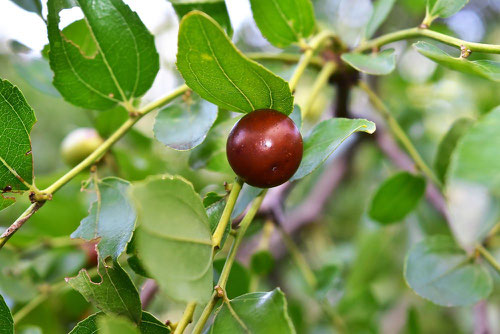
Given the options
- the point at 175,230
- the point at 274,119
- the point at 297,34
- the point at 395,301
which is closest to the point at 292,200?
the point at 395,301

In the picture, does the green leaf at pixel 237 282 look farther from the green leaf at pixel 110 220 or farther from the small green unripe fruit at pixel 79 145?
the small green unripe fruit at pixel 79 145

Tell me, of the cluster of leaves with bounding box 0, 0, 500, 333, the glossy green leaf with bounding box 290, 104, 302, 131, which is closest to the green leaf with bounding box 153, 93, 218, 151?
the cluster of leaves with bounding box 0, 0, 500, 333

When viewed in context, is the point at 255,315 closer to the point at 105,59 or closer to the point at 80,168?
the point at 80,168

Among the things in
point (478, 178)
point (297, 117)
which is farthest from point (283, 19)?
point (478, 178)

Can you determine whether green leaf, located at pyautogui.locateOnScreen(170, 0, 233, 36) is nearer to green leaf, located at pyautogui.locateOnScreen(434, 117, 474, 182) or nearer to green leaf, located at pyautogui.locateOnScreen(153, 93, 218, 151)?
green leaf, located at pyautogui.locateOnScreen(153, 93, 218, 151)

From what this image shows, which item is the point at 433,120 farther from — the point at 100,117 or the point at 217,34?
the point at 217,34

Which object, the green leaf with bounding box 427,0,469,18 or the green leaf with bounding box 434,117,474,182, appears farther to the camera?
the green leaf with bounding box 434,117,474,182

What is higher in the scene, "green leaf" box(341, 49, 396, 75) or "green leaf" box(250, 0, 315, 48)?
"green leaf" box(250, 0, 315, 48)
